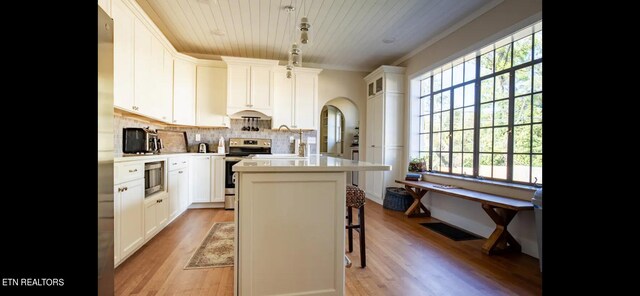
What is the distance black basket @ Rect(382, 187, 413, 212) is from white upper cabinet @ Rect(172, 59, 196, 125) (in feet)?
11.1

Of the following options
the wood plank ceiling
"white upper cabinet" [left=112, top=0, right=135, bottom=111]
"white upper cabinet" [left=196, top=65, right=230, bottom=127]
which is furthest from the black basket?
"white upper cabinet" [left=112, top=0, right=135, bottom=111]

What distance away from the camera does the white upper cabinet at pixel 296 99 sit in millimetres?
4625

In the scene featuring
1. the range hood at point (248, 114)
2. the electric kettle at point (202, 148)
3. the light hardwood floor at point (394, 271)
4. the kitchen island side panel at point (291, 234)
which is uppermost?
the range hood at point (248, 114)

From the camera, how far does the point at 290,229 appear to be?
1601mm

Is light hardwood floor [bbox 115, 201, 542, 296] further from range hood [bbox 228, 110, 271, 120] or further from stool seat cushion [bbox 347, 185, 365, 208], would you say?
range hood [bbox 228, 110, 271, 120]

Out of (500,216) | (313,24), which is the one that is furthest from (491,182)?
(313,24)

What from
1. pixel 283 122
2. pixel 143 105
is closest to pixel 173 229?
pixel 143 105

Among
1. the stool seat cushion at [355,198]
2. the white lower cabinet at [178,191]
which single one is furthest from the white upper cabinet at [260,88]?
the stool seat cushion at [355,198]

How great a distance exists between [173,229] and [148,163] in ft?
3.08

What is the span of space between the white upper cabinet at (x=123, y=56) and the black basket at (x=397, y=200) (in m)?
3.59

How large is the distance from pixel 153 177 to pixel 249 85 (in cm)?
212

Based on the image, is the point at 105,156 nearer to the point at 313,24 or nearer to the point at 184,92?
the point at 313,24

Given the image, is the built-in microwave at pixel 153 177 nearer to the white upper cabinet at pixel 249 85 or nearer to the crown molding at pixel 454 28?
the white upper cabinet at pixel 249 85
